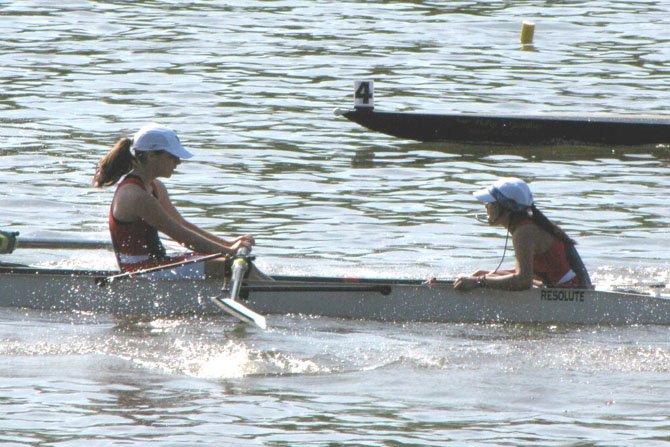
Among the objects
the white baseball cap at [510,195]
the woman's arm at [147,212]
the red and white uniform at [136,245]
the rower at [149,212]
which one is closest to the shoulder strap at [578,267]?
the white baseball cap at [510,195]

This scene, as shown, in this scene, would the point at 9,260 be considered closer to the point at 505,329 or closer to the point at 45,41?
the point at 505,329

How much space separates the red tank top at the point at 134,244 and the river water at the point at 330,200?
43cm

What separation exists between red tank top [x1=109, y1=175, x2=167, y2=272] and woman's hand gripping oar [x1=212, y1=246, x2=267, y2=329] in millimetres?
650

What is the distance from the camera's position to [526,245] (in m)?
9.70

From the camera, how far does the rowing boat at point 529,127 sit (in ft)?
57.2

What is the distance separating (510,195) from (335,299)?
1453mm

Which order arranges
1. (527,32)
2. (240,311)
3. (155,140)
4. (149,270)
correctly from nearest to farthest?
(240,311) < (155,140) < (149,270) < (527,32)

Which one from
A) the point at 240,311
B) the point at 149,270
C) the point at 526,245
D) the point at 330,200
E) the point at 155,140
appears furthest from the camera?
the point at 330,200

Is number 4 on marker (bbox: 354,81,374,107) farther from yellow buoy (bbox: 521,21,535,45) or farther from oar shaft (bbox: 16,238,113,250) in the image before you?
oar shaft (bbox: 16,238,113,250)

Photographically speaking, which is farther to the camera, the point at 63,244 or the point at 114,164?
the point at 63,244

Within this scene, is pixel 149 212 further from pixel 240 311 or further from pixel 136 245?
pixel 240 311

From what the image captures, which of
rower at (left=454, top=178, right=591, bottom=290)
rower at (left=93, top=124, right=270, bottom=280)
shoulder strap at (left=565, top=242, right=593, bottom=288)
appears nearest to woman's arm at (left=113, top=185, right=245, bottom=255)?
rower at (left=93, top=124, right=270, bottom=280)

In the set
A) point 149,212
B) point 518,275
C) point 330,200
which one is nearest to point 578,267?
point 518,275

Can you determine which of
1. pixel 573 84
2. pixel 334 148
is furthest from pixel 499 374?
pixel 573 84
